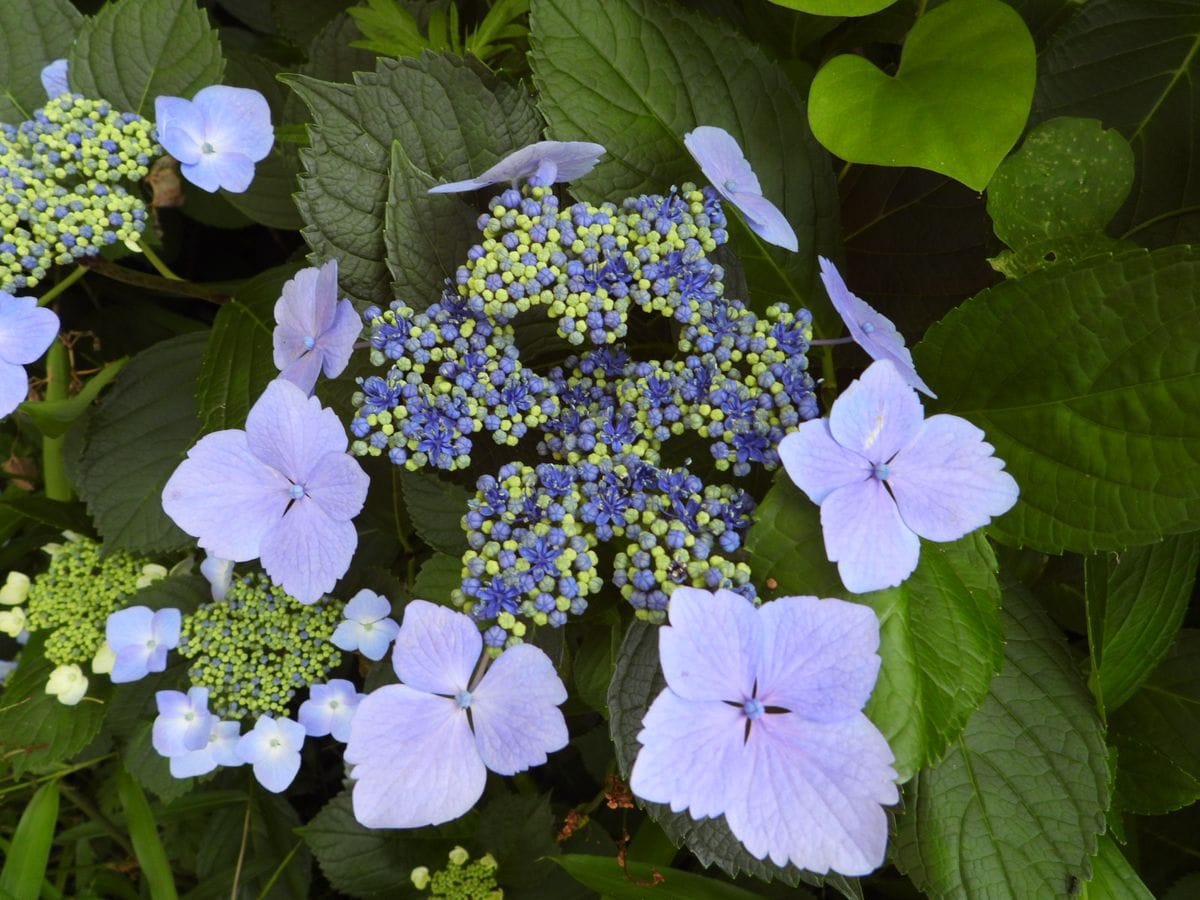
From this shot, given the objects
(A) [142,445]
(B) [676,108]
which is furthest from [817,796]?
(A) [142,445]

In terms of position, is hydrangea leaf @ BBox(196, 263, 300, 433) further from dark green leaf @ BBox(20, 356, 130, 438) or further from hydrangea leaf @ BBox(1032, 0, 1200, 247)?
hydrangea leaf @ BBox(1032, 0, 1200, 247)

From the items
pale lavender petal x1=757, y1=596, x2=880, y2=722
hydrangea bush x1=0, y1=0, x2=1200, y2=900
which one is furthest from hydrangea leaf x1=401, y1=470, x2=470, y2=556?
pale lavender petal x1=757, y1=596, x2=880, y2=722

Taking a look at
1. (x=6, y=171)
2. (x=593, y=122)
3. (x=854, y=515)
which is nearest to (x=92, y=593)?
(x=6, y=171)

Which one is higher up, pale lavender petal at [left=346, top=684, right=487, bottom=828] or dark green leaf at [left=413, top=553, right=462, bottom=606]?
pale lavender petal at [left=346, top=684, right=487, bottom=828]

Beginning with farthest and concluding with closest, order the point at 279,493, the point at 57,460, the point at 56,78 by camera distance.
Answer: the point at 57,460
the point at 56,78
the point at 279,493

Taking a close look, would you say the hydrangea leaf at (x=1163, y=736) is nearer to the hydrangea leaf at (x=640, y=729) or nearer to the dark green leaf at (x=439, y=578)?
the hydrangea leaf at (x=640, y=729)

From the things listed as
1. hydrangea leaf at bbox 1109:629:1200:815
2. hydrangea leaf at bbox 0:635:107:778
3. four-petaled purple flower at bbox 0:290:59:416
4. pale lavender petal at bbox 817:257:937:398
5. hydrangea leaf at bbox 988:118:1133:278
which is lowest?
hydrangea leaf at bbox 0:635:107:778

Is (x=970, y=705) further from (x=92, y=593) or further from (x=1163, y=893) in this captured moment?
(x=92, y=593)

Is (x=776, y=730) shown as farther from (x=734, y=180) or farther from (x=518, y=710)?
(x=734, y=180)
